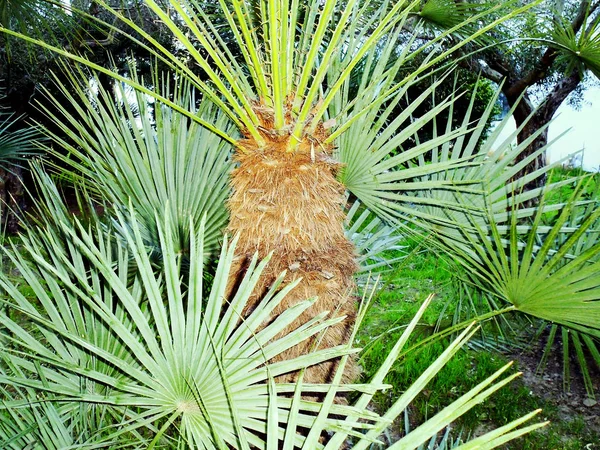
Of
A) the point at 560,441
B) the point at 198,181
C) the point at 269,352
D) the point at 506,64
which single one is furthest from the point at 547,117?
the point at 269,352

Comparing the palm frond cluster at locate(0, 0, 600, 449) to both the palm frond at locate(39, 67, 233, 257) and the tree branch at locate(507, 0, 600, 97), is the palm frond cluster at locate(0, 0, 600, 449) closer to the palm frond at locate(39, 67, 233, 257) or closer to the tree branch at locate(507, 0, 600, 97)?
the palm frond at locate(39, 67, 233, 257)

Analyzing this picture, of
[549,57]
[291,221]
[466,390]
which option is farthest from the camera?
[549,57]

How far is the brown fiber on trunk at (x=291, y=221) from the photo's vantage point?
1.17 meters

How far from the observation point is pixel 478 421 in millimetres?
3043

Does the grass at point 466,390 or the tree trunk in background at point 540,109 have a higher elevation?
the tree trunk in background at point 540,109

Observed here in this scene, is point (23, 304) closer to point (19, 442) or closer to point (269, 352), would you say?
point (19, 442)

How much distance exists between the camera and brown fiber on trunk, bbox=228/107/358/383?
3.82 feet

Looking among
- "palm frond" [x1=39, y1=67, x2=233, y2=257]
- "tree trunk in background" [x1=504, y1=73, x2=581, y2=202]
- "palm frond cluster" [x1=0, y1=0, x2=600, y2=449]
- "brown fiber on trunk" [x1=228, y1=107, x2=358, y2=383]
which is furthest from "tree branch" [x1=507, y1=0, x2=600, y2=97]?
"brown fiber on trunk" [x1=228, y1=107, x2=358, y2=383]

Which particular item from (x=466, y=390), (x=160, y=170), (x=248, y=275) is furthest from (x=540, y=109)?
(x=248, y=275)

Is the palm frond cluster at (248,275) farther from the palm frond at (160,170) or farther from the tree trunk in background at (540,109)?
the tree trunk in background at (540,109)

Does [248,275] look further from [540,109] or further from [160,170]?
[540,109]

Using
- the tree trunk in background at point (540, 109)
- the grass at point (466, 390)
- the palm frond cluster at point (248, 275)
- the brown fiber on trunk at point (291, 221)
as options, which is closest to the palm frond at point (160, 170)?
the palm frond cluster at point (248, 275)

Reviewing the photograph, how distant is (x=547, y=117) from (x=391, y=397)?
4.15m

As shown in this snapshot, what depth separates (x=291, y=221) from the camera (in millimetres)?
1170
